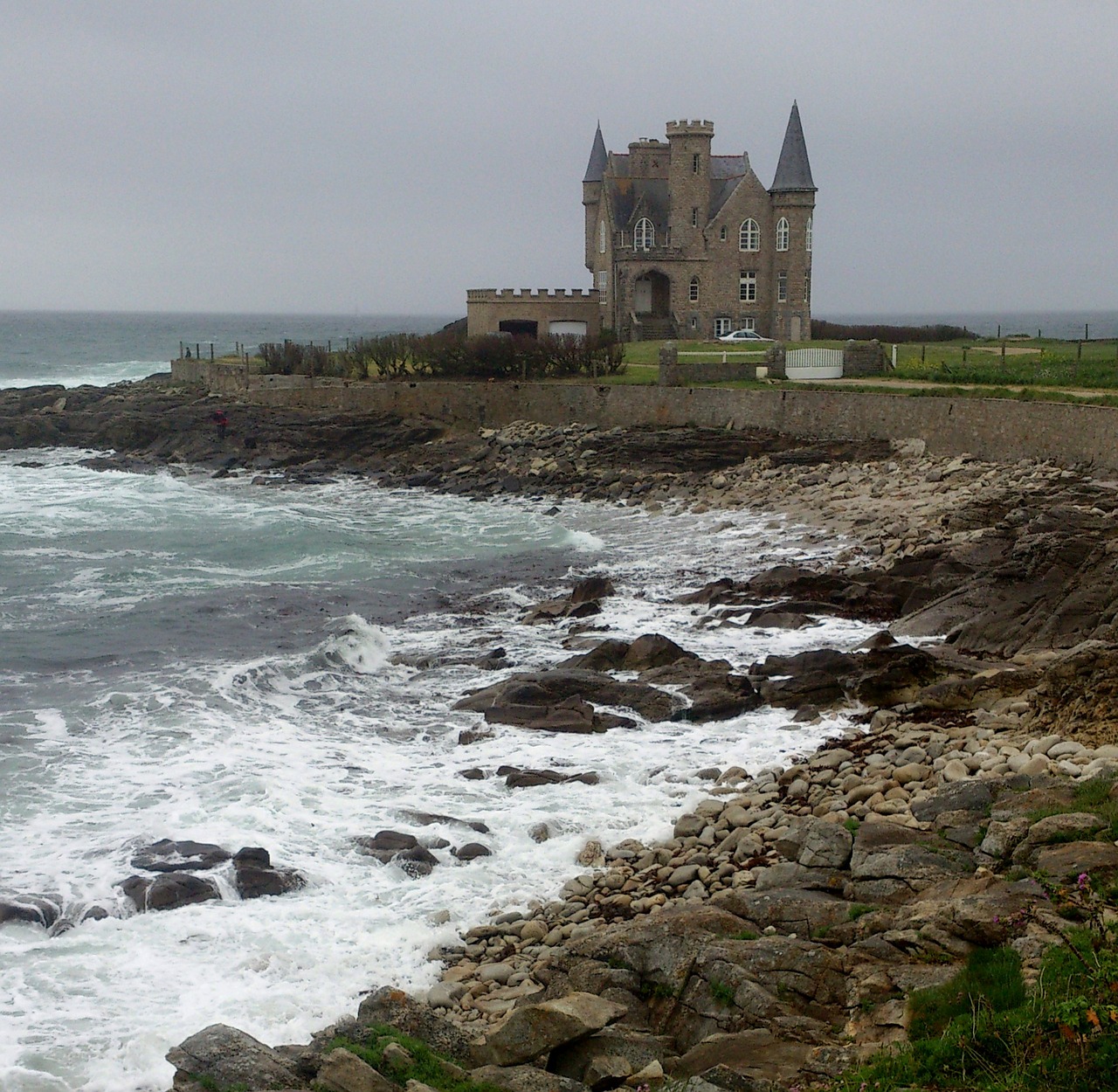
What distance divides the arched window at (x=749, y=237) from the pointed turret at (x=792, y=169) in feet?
5.42

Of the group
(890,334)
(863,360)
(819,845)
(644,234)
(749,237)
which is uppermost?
(644,234)

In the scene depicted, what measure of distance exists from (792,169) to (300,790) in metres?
46.8

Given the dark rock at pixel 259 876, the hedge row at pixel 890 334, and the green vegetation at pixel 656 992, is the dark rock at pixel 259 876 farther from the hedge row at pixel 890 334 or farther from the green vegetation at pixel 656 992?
the hedge row at pixel 890 334

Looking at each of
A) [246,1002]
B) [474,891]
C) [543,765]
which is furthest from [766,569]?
[246,1002]

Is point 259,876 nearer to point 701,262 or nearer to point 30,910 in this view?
point 30,910

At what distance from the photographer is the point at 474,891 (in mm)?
11016

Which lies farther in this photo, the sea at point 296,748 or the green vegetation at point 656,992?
the sea at point 296,748

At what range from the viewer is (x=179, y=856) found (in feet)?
38.3

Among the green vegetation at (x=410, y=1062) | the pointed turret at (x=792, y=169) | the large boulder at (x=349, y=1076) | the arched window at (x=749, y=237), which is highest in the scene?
the pointed turret at (x=792, y=169)

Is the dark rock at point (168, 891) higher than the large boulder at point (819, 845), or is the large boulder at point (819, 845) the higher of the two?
the large boulder at point (819, 845)

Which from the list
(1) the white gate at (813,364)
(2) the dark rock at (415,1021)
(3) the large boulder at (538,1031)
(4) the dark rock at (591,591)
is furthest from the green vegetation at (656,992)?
(1) the white gate at (813,364)

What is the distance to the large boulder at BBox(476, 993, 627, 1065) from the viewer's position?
7.64 meters

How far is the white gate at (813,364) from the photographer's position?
125 ft

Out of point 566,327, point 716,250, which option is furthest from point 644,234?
point 566,327
